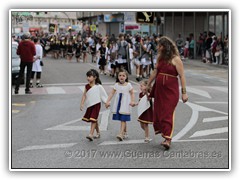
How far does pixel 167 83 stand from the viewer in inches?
358

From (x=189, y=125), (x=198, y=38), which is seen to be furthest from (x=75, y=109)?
(x=198, y=38)

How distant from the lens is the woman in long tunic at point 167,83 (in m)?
9.05

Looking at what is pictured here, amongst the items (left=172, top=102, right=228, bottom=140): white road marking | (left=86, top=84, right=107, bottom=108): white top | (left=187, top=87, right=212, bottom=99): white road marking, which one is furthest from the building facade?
(left=187, top=87, right=212, bottom=99): white road marking

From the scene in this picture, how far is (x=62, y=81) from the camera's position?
877 inches

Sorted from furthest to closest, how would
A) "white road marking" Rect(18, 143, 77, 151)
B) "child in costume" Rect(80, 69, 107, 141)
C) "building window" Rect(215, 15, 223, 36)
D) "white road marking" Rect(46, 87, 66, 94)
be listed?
"building window" Rect(215, 15, 223, 36) → "white road marking" Rect(46, 87, 66, 94) → "child in costume" Rect(80, 69, 107, 141) → "white road marking" Rect(18, 143, 77, 151)

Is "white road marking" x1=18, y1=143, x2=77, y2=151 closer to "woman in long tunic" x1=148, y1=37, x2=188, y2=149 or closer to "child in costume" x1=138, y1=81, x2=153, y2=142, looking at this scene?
"child in costume" x1=138, y1=81, x2=153, y2=142

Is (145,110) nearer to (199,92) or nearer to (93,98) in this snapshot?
(93,98)

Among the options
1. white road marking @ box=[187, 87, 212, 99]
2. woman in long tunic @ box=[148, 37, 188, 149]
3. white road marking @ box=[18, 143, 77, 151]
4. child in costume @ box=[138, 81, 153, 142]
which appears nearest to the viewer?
woman in long tunic @ box=[148, 37, 188, 149]

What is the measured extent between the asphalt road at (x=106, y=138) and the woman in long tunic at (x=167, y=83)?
1.37ft

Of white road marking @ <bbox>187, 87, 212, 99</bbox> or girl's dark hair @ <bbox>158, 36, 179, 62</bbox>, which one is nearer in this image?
girl's dark hair @ <bbox>158, 36, 179, 62</bbox>

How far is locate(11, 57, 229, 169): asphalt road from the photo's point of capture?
8320mm

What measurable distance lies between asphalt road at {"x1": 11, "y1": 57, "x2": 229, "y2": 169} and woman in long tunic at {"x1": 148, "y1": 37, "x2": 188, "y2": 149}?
0.42 meters

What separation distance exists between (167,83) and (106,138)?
1797mm

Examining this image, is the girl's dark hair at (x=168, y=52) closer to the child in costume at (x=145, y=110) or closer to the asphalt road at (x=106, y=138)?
the child in costume at (x=145, y=110)
